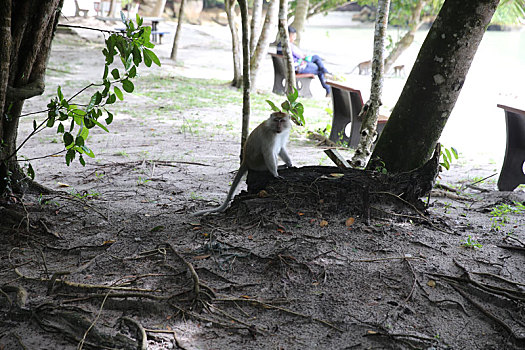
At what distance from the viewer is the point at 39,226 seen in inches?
162

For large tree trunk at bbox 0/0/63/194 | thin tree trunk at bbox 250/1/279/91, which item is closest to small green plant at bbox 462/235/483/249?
large tree trunk at bbox 0/0/63/194

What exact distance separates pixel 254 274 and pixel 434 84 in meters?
2.24

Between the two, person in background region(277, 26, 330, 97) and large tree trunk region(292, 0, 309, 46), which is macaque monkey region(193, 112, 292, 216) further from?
large tree trunk region(292, 0, 309, 46)

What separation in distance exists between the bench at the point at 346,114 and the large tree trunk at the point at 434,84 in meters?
3.60

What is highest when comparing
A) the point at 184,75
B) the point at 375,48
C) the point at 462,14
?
the point at 462,14

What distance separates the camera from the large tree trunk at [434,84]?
4.19m

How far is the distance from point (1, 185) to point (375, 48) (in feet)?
14.1

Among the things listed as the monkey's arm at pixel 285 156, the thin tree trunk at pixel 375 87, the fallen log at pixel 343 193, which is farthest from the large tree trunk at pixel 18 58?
the thin tree trunk at pixel 375 87

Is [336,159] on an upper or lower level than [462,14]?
lower

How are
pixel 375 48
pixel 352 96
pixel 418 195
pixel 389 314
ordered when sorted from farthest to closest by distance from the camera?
pixel 352 96
pixel 375 48
pixel 418 195
pixel 389 314

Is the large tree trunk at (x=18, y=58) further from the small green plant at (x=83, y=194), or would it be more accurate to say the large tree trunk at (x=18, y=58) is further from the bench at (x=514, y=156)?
the bench at (x=514, y=156)

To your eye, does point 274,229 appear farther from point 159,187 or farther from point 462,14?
point 462,14

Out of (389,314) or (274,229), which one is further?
(274,229)

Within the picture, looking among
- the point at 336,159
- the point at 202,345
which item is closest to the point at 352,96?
the point at 336,159
